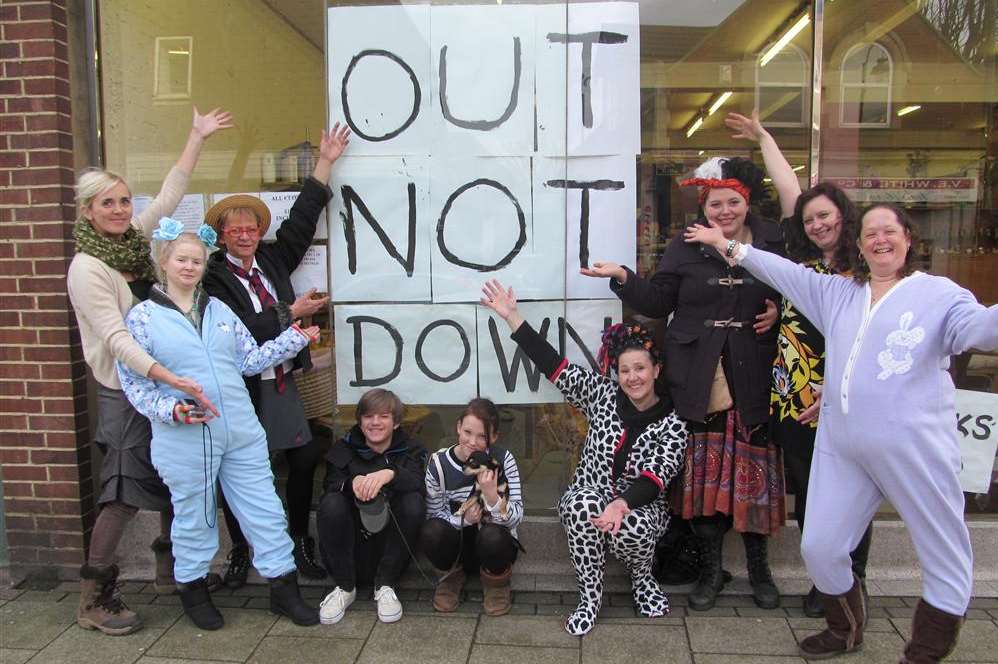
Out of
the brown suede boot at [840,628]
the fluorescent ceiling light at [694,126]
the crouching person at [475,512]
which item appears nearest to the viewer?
the brown suede boot at [840,628]

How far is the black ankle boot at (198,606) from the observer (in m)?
3.20

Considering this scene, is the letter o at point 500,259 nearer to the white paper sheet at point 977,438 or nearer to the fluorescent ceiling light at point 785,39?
the fluorescent ceiling light at point 785,39

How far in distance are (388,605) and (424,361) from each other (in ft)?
3.96

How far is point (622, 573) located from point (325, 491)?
149 centimetres

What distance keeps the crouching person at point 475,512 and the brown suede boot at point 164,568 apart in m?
1.28

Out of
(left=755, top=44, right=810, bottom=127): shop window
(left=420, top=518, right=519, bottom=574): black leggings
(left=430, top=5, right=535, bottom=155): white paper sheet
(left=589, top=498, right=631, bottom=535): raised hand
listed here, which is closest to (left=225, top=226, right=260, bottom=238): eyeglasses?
(left=430, top=5, right=535, bottom=155): white paper sheet

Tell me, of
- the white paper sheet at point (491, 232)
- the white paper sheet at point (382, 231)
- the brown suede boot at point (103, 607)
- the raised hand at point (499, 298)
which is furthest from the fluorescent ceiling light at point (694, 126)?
the brown suede boot at point (103, 607)

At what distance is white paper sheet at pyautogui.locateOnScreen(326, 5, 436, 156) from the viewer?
3.74 meters

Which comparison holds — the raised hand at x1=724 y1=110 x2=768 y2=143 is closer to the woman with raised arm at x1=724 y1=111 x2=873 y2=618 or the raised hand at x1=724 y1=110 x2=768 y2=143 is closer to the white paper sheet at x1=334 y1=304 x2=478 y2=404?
the woman with raised arm at x1=724 y1=111 x2=873 y2=618

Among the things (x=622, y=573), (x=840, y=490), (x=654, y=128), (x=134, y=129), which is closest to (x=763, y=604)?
(x=622, y=573)

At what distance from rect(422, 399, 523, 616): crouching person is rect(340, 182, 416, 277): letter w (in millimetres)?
875

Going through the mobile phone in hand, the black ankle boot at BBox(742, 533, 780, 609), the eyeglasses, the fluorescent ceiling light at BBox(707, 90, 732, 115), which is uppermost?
the fluorescent ceiling light at BBox(707, 90, 732, 115)

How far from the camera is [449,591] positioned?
343cm

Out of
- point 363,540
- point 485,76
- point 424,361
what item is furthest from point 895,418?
point 485,76
